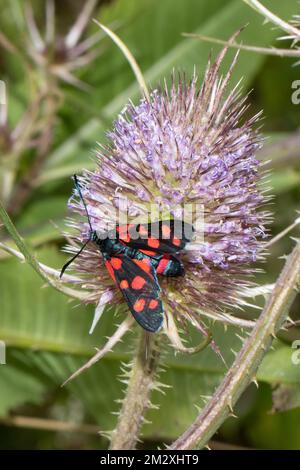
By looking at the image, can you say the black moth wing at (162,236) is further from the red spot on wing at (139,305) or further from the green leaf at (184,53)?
the green leaf at (184,53)

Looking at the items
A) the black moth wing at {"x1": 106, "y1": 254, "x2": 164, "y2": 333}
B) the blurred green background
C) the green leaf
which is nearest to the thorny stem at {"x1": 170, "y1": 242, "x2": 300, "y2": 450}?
the black moth wing at {"x1": 106, "y1": 254, "x2": 164, "y2": 333}

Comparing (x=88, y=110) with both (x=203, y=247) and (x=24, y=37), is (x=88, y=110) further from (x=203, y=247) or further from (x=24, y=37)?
(x=203, y=247)

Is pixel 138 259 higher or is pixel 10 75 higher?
pixel 10 75

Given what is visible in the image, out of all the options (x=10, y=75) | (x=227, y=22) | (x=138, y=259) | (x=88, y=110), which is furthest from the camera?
(x=10, y=75)

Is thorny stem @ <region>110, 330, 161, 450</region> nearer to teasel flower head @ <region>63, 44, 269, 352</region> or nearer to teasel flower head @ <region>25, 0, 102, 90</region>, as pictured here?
teasel flower head @ <region>63, 44, 269, 352</region>

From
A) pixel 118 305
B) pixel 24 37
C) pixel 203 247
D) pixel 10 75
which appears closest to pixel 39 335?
pixel 118 305
